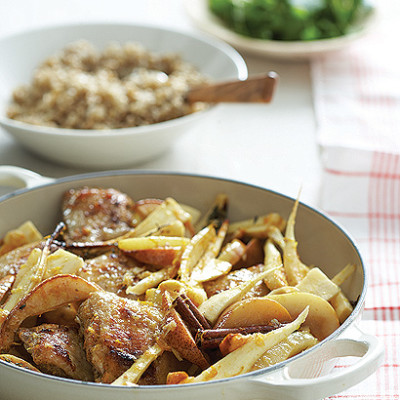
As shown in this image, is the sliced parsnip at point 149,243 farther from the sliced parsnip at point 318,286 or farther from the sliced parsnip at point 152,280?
the sliced parsnip at point 318,286

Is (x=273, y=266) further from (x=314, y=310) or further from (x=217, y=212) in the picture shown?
(x=217, y=212)

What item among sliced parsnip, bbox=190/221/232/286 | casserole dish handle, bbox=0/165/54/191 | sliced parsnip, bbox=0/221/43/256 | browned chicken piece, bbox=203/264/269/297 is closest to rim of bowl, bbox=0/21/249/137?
casserole dish handle, bbox=0/165/54/191

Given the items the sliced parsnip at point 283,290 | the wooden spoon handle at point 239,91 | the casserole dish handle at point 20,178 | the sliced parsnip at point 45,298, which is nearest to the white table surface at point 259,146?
the wooden spoon handle at point 239,91

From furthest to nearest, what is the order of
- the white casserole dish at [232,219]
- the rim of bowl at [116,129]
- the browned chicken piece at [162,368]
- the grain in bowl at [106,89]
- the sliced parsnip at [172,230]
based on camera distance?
the grain in bowl at [106,89] → the rim of bowl at [116,129] → the sliced parsnip at [172,230] → the browned chicken piece at [162,368] → the white casserole dish at [232,219]

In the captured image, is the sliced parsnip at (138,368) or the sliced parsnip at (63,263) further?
the sliced parsnip at (63,263)

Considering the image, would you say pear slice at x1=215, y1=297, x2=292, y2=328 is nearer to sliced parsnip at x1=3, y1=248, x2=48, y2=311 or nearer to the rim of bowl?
sliced parsnip at x1=3, y1=248, x2=48, y2=311

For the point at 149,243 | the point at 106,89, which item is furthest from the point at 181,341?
the point at 106,89

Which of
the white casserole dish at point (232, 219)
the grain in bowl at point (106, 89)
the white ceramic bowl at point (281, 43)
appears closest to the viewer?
the white casserole dish at point (232, 219)
